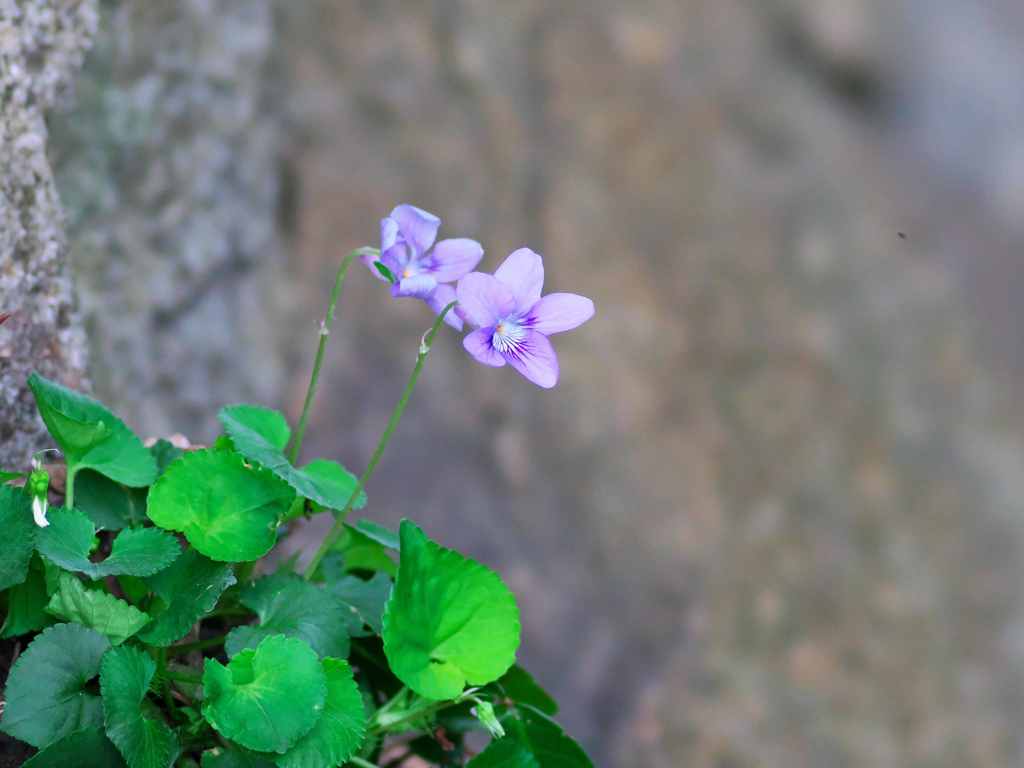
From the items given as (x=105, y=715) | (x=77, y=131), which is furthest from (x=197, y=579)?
(x=77, y=131)

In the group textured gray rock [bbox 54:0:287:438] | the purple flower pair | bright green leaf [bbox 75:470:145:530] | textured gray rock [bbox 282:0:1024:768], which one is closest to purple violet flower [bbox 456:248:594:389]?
the purple flower pair

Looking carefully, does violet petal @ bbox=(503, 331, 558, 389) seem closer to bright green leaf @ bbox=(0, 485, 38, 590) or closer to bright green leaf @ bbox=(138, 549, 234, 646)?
bright green leaf @ bbox=(138, 549, 234, 646)

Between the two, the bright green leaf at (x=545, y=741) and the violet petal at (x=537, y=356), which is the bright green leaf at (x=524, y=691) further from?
the violet petal at (x=537, y=356)

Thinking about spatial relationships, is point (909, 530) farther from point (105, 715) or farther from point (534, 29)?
point (105, 715)

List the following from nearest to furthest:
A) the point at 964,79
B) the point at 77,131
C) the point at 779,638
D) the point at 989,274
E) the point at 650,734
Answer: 1. the point at 77,131
2. the point at 650,734
3. the point at 779,638
4. the point at 989,274
5. the point at 964,79

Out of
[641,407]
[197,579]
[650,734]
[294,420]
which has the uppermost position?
[197,579]
